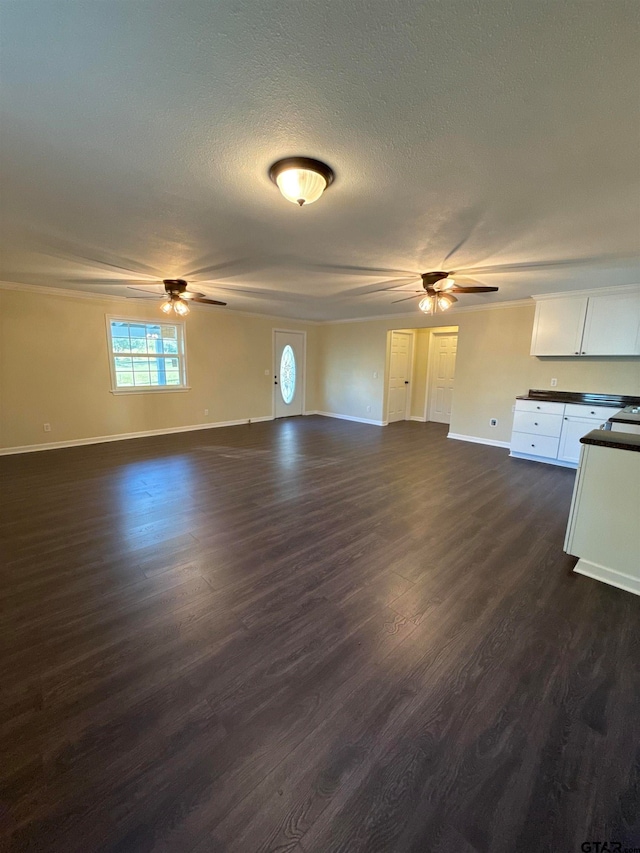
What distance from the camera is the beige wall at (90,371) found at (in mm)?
4895

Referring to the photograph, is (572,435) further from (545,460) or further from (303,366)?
(303,366)

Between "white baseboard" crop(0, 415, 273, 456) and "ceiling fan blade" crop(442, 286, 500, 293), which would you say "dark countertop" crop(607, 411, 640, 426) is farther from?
"white baseboard" crop(0, 415, 273, 456)

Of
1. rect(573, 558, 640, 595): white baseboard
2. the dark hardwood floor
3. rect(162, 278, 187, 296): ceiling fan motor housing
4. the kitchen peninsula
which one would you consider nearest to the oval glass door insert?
rect(162, 278, 187, 296): ceiling fan motor housing

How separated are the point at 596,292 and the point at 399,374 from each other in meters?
3.87

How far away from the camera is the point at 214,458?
5039mm

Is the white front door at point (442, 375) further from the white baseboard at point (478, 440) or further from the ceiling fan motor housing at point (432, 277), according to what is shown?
the ceiling fan motor housing at point (432, 277)

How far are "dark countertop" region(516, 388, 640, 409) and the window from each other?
5.97 meters

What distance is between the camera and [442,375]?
26.2ft

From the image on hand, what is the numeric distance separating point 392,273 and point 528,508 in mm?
2935

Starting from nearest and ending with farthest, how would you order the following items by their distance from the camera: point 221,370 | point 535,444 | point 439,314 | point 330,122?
point 330,122 → point 535,444 → point 439,314 → point 221,370

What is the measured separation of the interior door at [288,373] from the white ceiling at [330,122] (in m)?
4.95

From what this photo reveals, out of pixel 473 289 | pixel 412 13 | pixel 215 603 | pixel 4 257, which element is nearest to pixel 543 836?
pixel 215 603

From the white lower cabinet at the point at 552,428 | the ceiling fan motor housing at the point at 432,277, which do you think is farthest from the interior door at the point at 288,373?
the white lower cabinet at the point at 552,428

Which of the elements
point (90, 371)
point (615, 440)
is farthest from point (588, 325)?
point (90, 371)
